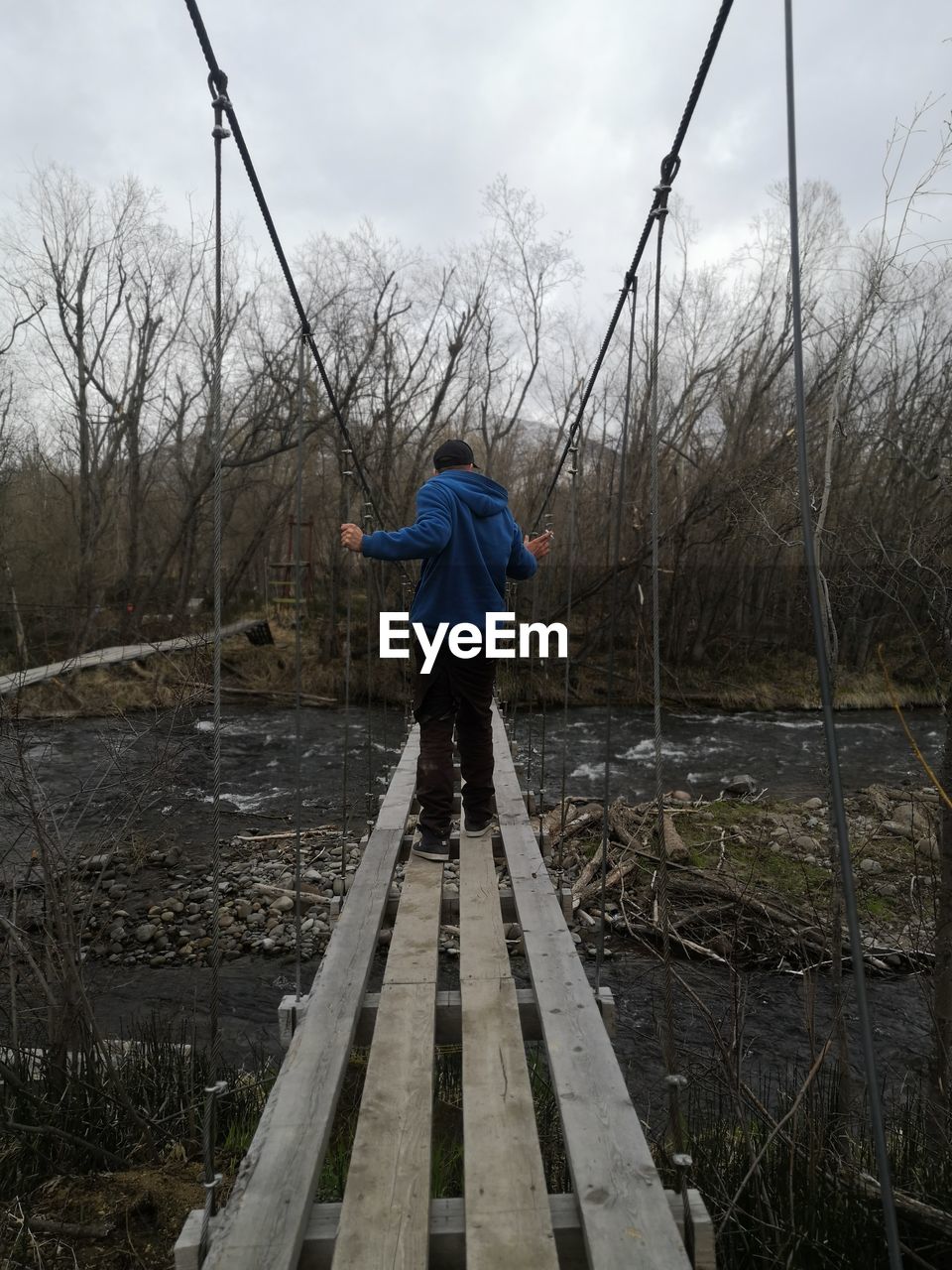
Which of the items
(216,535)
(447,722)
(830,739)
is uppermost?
(216,535)

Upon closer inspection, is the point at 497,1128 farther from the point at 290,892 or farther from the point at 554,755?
the point at 554,755

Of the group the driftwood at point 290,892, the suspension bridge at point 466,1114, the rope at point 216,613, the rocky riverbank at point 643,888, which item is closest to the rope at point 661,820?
the suspension bridge at point 466,1114

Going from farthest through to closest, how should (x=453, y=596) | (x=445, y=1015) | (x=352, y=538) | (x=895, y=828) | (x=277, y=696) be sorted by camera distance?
(x=277, y=696)
(x=895, y=828)
(x=453, y=596)
(x=352, y=538)
(x=445, y=1015)

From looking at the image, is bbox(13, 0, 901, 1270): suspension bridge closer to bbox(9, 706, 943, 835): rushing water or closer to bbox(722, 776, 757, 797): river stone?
bbox(9, 706, 943, 835): rushing water

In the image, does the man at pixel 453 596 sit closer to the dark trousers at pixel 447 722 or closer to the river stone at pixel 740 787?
the dark trousers at pixel 447 722

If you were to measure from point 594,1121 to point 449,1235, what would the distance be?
0.91 ft

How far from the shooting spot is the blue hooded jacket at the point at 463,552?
2.10 m

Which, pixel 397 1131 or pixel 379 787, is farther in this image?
pixel 379 787

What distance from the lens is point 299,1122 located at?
1137 millimetres

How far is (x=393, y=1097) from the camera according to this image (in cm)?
123

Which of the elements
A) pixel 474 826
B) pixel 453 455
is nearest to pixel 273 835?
pixel 474 826

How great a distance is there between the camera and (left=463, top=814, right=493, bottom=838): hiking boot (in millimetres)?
2438

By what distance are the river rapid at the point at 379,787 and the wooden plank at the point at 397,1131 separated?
1008 millimetres

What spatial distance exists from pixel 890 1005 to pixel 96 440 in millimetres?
12516
